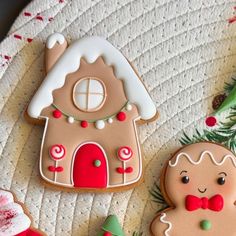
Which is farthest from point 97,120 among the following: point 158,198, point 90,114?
point 158,198

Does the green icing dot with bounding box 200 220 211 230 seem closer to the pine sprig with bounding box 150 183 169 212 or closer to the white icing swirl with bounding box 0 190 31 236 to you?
the pine sprig with bounding box 150 183 169 212

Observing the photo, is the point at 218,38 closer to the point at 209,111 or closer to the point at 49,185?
the point at 209,111

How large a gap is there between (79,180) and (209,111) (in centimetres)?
21

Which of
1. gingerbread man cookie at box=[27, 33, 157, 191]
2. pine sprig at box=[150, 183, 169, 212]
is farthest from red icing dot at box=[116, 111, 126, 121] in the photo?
pine sprig at box=[150, 183, 169, 212]

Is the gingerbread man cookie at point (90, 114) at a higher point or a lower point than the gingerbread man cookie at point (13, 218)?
higher

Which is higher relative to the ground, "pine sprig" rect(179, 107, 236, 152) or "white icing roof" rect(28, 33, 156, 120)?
"white icing roof" rect(28, 33, 156, 120)

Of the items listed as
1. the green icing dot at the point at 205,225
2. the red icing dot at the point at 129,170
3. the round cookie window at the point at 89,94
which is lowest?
the green icing dot at the point at 205,225

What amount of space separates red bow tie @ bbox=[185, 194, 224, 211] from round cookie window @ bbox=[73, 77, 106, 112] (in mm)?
175

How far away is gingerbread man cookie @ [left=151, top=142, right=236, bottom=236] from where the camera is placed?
28.3 inches

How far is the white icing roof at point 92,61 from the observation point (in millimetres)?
743

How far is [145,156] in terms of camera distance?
756 mm

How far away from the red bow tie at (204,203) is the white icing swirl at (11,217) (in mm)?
215

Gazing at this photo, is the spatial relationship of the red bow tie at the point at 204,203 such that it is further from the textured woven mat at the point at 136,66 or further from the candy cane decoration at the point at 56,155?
the candy cane decoration at the point at 56,155

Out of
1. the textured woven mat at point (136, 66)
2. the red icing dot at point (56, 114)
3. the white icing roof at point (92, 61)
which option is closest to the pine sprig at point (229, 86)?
the textured woven mat at point (136, 66)
